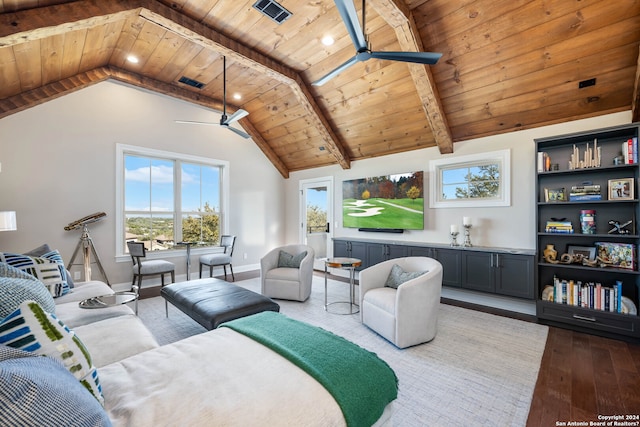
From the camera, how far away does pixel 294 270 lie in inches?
164

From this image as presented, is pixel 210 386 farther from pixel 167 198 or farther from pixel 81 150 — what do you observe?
pixel 167 198

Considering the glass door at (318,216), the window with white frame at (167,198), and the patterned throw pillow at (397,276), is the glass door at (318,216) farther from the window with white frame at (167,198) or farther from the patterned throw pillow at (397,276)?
the patterned throw pillow at (397,276)

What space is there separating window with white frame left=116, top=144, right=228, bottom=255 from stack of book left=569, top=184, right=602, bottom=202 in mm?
5815

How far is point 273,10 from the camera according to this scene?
3016mm

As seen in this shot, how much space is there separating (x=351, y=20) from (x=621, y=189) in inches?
132

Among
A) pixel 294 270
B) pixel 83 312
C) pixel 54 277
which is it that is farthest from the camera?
pixel 294 270

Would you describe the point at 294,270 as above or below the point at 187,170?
below

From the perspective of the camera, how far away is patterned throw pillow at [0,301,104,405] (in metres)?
0.99

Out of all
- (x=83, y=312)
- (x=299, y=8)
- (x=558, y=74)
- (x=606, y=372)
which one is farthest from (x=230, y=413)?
(x=558, y=74)

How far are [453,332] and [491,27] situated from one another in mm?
3357

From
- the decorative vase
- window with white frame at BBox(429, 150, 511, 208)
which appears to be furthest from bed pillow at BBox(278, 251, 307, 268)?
the decorative vase

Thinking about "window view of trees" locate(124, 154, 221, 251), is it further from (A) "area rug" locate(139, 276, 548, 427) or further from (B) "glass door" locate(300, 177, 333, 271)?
(B) "glass door" locate(300, 177, 333, 271)

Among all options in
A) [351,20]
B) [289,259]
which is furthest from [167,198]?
[351,20]

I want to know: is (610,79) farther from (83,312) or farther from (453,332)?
(83,312)
